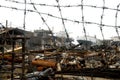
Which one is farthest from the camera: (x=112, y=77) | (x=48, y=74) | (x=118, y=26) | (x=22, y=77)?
(x=112, y=77)

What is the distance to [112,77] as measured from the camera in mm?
8820

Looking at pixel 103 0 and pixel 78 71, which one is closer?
pixel 103 0

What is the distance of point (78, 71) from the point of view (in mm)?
9227

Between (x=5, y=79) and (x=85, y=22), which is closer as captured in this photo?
(x=85, y=22)

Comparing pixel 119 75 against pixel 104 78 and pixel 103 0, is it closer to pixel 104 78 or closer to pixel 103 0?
pixel 104 78

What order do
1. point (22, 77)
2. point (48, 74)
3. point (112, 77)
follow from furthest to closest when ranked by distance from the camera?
point (112, 77), point (48, 74), point (22, 77)

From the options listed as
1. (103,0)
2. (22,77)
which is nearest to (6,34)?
(22,77)

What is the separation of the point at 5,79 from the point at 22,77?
2.41m

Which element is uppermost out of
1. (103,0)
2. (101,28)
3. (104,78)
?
(103,0)

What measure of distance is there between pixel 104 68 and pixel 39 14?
2947mm

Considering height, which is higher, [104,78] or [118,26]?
[118,26]

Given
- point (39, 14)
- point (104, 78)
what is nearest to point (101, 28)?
point (39, 14)

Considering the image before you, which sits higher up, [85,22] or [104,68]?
[85,22]

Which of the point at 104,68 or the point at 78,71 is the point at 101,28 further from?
the point at 78,71
